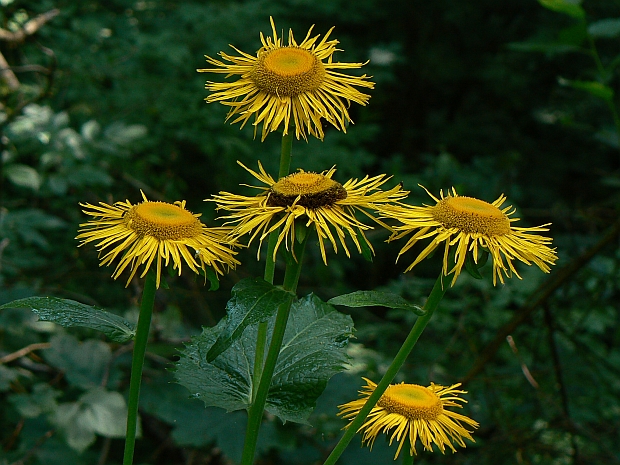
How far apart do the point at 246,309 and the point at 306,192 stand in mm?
145

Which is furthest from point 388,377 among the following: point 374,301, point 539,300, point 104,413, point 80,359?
point 539,300

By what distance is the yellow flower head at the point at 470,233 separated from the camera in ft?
2.64

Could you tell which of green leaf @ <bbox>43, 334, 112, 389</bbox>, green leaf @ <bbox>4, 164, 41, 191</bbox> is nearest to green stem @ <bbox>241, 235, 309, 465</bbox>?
green leaf @ <bbox>43, 334, 112, 389</bbox>

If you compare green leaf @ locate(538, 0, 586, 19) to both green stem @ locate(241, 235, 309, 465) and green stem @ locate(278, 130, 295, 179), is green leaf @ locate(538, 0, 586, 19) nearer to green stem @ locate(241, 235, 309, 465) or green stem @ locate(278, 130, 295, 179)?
green stem @ locate(278, 130, 295, 179)

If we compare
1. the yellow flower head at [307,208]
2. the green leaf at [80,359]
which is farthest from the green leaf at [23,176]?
the yellow flower head at [307,208]

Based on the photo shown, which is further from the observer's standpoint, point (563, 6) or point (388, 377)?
point (563, 6)

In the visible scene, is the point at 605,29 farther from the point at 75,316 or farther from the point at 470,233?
the point at 75,316

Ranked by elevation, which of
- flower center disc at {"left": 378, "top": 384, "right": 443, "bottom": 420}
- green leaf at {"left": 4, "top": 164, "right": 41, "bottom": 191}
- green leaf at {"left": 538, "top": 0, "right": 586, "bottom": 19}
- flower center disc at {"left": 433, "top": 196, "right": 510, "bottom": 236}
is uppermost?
green leaf at {"left": 538, "top": 0, "right": 586, "bottom": 19}

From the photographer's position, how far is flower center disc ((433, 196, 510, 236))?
32.4 inches

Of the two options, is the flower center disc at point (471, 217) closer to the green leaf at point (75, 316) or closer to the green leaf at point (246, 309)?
the green leaf at point (246, 309)

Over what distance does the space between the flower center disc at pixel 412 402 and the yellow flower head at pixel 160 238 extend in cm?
28

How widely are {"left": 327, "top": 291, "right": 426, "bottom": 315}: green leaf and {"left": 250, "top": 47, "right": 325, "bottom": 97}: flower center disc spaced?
0.28m

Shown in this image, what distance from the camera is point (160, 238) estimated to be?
2.69 feet

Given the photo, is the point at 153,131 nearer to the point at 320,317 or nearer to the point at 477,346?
the point at 477,346
